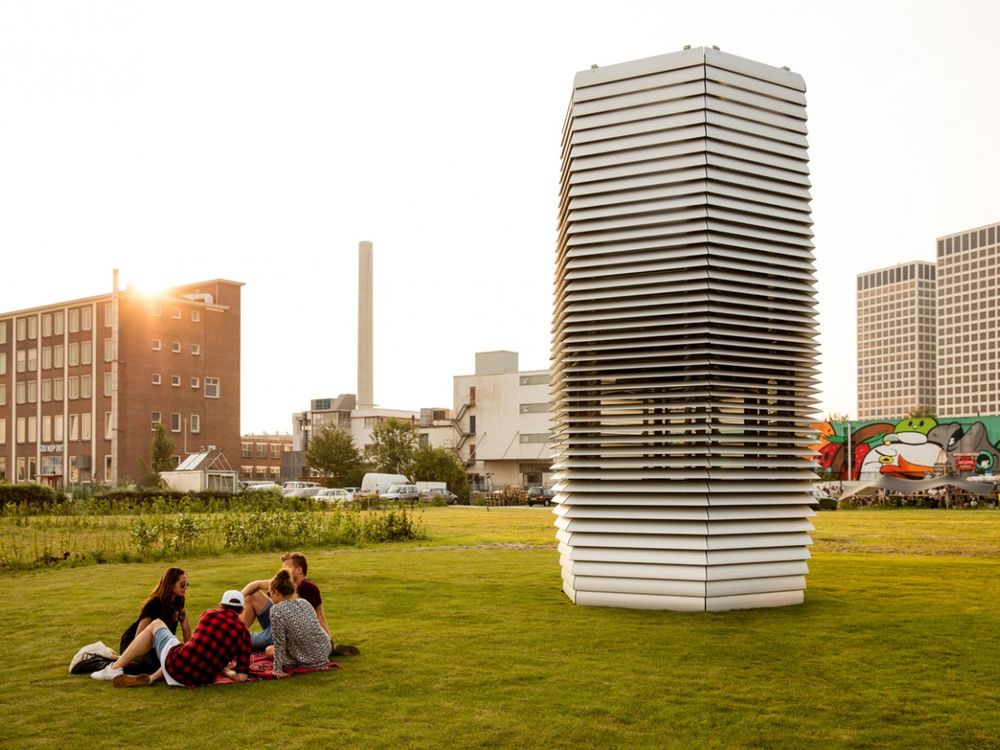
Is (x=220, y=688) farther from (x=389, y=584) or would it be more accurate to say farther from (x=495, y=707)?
(x=389, y=584)

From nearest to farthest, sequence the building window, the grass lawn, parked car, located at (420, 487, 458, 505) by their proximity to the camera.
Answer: the grass lawn, parked car, located at (420, 487, 458, 505), the building window

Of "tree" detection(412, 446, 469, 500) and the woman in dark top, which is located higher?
the woman in dark top

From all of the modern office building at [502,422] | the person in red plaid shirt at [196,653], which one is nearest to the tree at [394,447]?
the modern office building at [502,422]

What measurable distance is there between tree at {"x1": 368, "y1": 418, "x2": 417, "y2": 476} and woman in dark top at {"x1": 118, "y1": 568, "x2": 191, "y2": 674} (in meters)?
72.7

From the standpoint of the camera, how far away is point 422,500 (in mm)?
61094

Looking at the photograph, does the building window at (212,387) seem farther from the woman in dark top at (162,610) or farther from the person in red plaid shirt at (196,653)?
the person in red plaid shirt at (196,653)

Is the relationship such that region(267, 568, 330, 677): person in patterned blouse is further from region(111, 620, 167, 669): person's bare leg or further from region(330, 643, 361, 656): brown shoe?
region(111, 620, 167, 669): person's bare leg

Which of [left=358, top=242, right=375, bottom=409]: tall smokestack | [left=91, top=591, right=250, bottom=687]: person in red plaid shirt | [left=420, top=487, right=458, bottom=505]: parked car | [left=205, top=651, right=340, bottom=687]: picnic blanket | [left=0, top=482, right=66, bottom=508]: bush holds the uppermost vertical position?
[left=358, top=242, right=375, bottom=409]: tall smokestack

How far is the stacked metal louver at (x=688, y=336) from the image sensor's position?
12461mm

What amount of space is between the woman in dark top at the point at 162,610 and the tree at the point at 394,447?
72.7m

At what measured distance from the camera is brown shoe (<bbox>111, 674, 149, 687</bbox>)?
8.52 metres

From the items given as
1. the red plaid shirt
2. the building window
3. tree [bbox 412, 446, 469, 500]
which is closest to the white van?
tree [bbox 412, 446, 469, 500]

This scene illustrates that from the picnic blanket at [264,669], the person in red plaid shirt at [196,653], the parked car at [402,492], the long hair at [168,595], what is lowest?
the parked car at [402,492]

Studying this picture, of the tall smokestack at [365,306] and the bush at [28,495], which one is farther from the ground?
the tall smokestack at [365,306]
